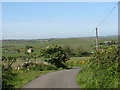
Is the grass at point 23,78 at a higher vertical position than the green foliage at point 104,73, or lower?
lower

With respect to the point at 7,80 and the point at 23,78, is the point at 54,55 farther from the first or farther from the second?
the point at 7,80

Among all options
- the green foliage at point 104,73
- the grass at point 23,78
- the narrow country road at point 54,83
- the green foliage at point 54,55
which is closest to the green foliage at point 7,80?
the grass at point 23,78

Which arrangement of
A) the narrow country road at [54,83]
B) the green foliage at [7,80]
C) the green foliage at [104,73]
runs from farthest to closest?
the narrow country road at [54,83], the green foliage at [7,80], the green foliage at [104,73]

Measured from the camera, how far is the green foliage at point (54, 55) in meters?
40.0

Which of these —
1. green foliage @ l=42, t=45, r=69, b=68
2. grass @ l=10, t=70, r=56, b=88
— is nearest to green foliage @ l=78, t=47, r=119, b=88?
grass @ l=10, t=70, r=56, b=88

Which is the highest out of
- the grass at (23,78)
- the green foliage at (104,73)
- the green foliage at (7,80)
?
the green foliage at (104,73)

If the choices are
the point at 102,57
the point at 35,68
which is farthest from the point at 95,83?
the point at 35,68

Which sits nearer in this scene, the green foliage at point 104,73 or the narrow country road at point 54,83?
the green foliage at point 104,73

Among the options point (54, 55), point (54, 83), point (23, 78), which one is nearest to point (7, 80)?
point (54, 83)

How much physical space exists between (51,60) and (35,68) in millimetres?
5616

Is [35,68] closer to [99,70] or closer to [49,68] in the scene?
[49,68]

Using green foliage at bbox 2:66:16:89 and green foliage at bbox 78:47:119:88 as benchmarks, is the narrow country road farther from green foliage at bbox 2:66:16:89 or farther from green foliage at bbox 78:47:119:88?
green foliage at bbox 2:66:16:89

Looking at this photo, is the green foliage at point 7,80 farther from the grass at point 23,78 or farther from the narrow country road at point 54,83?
the narrow country road at point 54,83

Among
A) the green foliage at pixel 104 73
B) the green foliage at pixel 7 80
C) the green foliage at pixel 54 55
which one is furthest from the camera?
the green foliage at pixel 54 55
